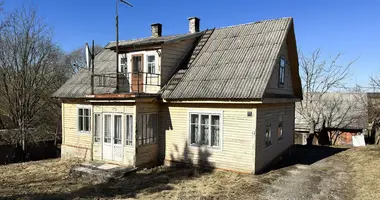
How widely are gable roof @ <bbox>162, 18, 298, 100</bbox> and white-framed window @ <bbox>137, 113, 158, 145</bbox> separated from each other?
117 cm

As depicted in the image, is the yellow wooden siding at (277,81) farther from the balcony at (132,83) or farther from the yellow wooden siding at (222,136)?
the balcony at (132,83)

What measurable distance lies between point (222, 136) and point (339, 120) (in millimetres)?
22250

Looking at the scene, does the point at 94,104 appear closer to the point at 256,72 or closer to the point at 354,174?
the point at 256,72

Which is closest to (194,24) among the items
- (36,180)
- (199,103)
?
(199,103)

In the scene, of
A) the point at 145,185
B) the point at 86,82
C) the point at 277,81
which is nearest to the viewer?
the point at 145,185

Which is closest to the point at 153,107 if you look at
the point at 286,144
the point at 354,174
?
the point at 286,144

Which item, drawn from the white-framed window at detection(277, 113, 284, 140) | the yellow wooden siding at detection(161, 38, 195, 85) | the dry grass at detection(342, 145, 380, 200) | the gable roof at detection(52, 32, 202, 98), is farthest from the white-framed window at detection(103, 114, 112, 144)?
the dry grass at detection(342, 145, 380, 200)

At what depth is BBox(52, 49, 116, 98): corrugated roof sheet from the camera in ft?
48.7

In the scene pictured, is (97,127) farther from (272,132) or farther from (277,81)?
(277,81)

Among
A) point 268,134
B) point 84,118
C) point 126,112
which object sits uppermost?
point 126,112

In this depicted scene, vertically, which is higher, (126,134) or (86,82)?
(86,82)

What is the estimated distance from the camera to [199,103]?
37.6ft

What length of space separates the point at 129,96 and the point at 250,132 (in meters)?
5.11

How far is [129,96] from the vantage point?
11.1 meters
